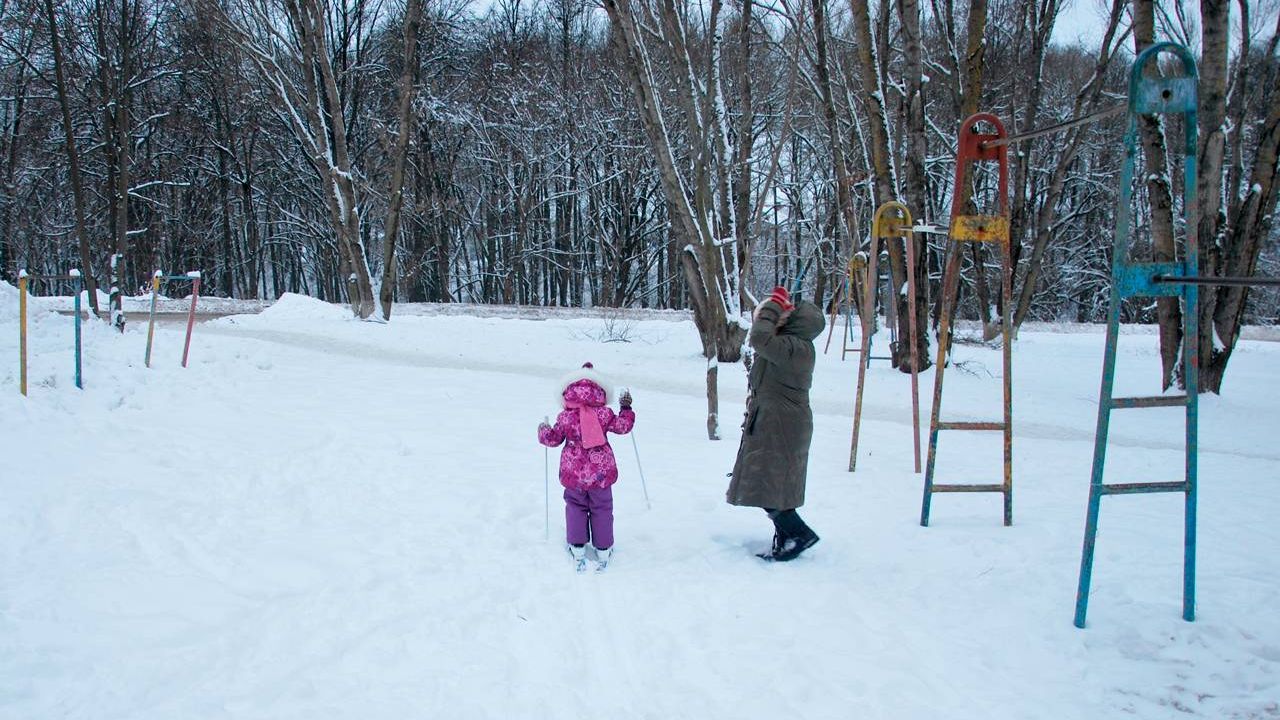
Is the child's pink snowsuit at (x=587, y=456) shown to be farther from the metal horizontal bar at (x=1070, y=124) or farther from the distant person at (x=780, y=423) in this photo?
the metal horizontal bar at (x=1070, y=124)

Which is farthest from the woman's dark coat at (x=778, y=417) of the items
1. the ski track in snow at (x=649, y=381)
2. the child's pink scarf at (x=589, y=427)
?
the ski track in snow at (x=649, y=381)

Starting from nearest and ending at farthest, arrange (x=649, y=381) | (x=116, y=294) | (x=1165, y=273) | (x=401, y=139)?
(x=1165, y=273)
(x=649, y=381)
(x=116, y=294)
(x=401, y=139)

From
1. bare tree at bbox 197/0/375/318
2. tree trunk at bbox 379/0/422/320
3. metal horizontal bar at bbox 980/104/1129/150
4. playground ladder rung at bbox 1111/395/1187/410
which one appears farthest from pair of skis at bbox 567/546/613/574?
bare tree at bbox 197/0/375/318

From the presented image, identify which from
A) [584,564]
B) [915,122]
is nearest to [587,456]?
[584,564]

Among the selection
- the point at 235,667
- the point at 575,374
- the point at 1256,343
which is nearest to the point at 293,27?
the point at 575,374

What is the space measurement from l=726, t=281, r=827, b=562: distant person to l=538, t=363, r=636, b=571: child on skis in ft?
2.54

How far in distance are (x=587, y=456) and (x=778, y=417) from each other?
1.20 metres

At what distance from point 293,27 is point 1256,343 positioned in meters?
25.6

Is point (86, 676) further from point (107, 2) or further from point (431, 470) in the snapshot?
point (107, 2)

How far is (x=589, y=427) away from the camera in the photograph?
4930mm

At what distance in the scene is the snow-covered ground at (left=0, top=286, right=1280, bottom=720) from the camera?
10.9 feet

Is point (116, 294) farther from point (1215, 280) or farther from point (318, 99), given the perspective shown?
point (1215, 280)

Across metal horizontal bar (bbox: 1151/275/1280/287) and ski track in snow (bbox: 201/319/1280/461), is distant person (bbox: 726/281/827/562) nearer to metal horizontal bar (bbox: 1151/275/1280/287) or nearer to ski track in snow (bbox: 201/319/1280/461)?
metal horizontal bar (bbox: 1151/275/1280/287)

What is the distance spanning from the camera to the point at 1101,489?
12.1ft
